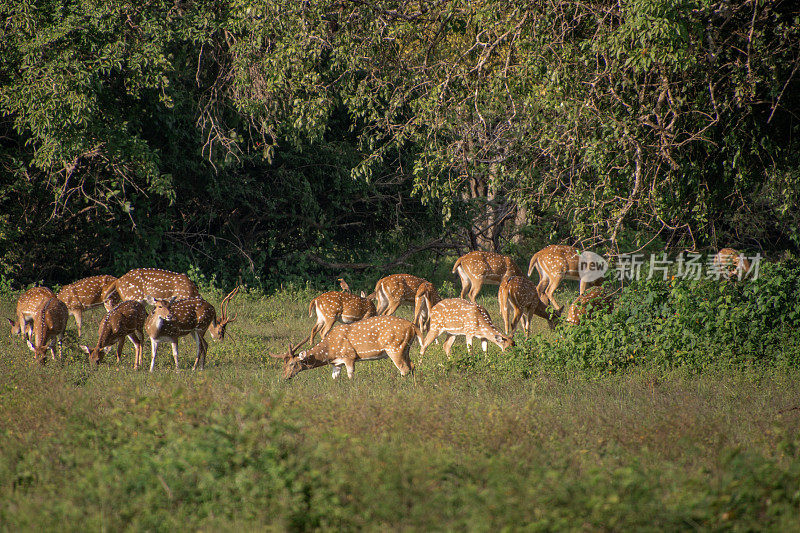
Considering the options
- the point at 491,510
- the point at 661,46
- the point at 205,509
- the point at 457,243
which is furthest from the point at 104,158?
the point at 491,510

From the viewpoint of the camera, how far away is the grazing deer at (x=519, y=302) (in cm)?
1258

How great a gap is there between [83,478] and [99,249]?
12.8 meters

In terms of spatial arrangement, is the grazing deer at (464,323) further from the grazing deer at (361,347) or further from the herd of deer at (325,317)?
the grazing deer at (361,347)

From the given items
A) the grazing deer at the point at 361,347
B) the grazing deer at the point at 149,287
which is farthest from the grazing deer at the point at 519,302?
the grazing deer at the point at 149,287

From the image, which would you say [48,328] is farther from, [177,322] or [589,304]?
[589,304]

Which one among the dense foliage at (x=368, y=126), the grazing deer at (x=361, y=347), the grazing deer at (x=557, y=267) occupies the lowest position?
the grazing deer at (x=557, y=267)

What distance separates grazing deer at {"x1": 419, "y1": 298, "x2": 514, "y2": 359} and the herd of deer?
0.05 ft

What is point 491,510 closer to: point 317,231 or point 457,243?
point 317,231

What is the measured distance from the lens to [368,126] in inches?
587

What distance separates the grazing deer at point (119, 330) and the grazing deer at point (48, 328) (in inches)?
18.0

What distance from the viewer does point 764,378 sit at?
903cm

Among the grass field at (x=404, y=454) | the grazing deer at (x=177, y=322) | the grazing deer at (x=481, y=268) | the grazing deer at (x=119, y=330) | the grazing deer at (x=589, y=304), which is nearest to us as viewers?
the grass field at (x=404, y=454)

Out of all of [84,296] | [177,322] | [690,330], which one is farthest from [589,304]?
[84,296]

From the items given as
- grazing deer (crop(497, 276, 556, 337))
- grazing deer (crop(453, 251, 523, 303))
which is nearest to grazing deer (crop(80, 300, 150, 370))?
grazing deer (crop(497, 276, 556, 337))
